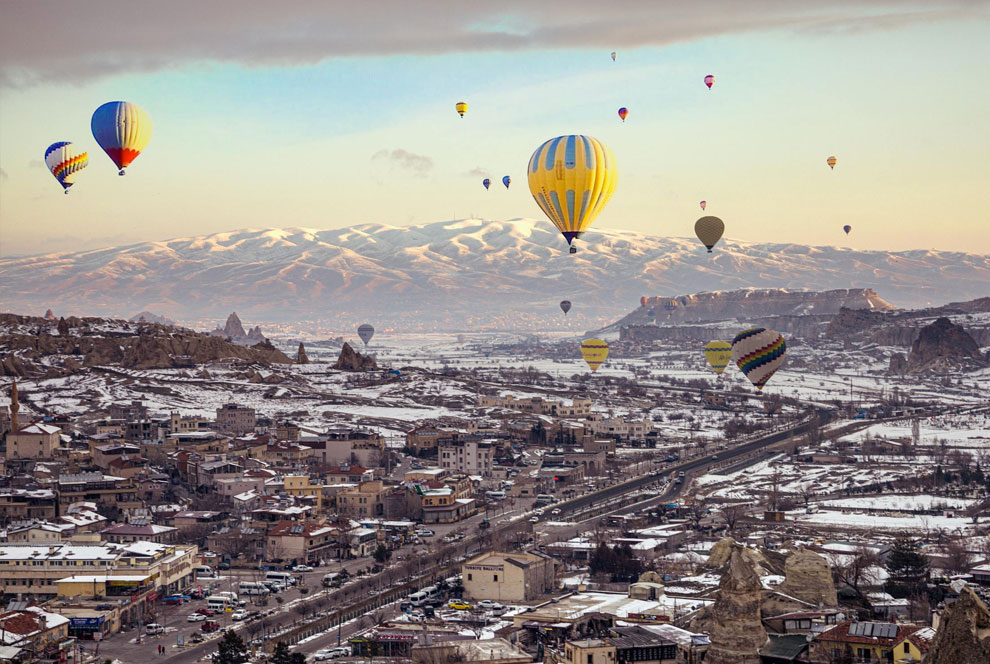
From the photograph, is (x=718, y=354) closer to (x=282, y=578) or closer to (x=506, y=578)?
(x=282, y=578)

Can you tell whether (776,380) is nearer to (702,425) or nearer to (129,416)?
(702,425)

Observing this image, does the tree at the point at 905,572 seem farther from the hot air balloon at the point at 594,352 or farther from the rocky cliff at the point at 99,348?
the rocky cliff at the point at 99,348

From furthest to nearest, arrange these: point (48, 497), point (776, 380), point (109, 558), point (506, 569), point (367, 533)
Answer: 1. point (776, 380)
2. point (48, 497)
3. point (367, 533)
4. point (109, 558)
5. point (506, 569)

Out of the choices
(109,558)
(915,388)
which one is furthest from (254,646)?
(915,388)

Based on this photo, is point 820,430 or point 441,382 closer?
point 820,430

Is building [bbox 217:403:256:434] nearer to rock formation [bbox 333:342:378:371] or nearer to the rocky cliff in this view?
the rocky cliff

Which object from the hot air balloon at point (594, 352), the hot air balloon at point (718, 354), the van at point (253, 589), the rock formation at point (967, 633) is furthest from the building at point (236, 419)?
the rock formation at point (967, 633)
